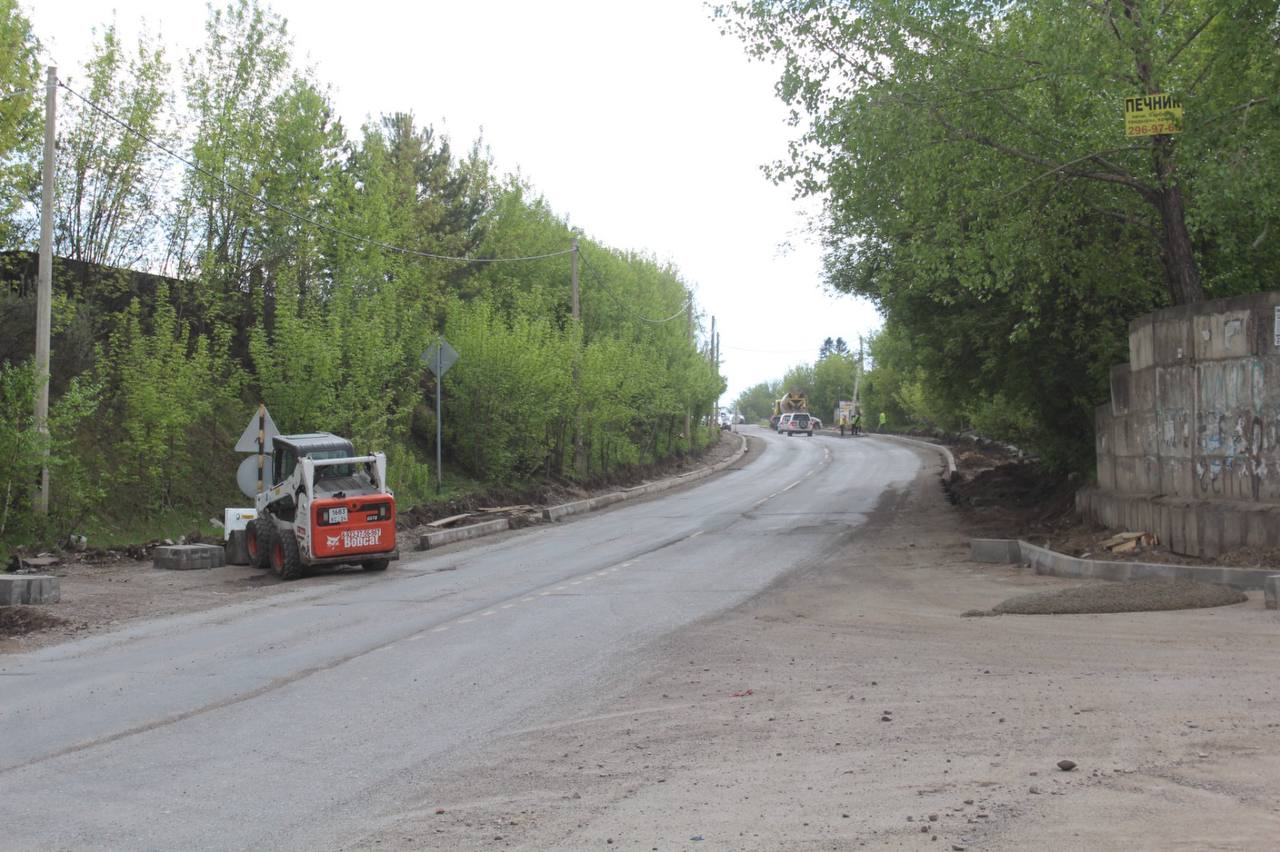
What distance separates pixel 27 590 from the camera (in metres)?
15.9

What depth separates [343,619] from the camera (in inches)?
577

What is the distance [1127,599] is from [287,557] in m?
13.3

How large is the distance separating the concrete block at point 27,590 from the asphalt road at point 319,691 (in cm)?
226

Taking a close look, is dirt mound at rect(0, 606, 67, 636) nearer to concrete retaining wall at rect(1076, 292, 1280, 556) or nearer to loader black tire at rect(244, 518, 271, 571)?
loader black tire at rect(244, 518, 271, 571)

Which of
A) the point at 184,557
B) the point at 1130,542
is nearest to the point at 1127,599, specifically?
the point at 1130,542

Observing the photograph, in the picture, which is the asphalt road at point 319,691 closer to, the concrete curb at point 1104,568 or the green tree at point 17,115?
the concrete curb at point 1104,568

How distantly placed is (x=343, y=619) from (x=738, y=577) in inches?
245

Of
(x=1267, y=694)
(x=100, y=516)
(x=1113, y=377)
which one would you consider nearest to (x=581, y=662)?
(x=1267, y=694)

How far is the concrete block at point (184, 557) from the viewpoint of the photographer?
20.9 metres

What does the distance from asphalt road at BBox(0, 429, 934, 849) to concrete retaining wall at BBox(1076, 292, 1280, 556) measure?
18.6ft

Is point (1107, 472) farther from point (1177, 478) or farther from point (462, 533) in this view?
point (462, 533)

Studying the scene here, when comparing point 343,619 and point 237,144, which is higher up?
point 237,144

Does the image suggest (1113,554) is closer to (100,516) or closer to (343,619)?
(343,619)

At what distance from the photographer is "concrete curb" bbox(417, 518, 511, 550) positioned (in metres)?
25.5
